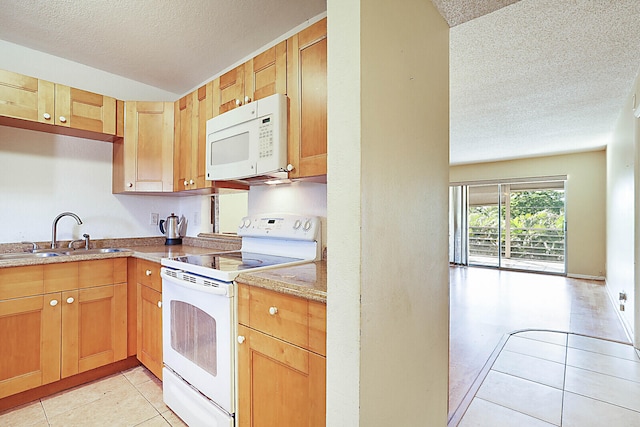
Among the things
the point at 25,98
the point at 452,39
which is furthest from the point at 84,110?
the point at 452,39

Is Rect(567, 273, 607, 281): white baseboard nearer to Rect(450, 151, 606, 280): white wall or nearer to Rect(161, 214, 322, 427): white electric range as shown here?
Rect(450, 151, 606, 280): white wall

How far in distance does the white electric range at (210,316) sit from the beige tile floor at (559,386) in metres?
1.34

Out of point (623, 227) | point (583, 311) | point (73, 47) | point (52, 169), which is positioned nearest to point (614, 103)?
point (623, 227)

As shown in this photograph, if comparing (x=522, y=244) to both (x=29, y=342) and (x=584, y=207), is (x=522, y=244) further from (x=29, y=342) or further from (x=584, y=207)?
(x=29, y=342)

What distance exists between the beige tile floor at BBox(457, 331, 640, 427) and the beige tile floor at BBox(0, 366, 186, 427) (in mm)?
1803

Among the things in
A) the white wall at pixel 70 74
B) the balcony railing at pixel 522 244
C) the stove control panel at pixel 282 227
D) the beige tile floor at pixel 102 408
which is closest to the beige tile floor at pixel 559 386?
the stove control panel at pixel 282 227

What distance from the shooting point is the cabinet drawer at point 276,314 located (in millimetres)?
1130

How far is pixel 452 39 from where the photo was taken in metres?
2.18

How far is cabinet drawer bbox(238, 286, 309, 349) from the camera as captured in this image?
1.13 meters

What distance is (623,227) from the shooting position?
3.37 meters

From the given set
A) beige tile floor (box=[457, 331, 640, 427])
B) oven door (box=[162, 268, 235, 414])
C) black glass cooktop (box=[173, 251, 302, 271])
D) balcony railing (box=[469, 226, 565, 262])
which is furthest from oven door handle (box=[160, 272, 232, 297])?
balcony railing (box=[469, 226, 565, 262])

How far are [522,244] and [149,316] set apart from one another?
687 centimetres

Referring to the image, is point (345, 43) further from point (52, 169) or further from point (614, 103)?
point (614, 103)

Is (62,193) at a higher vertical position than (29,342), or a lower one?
higher
